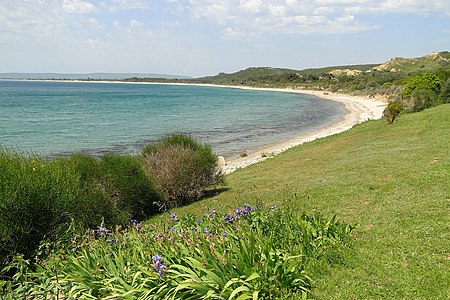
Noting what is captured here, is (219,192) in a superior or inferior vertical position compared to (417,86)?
inferior

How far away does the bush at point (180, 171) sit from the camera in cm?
1398

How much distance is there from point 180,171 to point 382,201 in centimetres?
691

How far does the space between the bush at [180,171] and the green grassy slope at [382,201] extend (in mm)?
836

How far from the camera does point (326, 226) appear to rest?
6.56 m

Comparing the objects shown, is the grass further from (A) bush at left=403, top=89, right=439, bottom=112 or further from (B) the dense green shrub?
(A) bush at left=403, top=89, right=439, bottom=112

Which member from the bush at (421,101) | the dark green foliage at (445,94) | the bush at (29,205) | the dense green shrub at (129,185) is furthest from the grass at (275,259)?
the dark green foliage at (445,94)

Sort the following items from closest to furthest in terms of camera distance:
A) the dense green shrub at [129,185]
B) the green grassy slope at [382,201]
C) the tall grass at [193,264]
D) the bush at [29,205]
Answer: the tall grass at [193,264]
the green grassy slope at [382,201]
the bush at [29,205]
the dense green shrub at [129,185]

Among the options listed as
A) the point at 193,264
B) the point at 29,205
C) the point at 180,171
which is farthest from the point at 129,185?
the point at 193,264

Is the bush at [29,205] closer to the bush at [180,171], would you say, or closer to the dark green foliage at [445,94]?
the bush at [180,171]

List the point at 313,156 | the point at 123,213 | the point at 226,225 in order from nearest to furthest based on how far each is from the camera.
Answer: the point at 226,225, the point at 123,213, the point at 313,156

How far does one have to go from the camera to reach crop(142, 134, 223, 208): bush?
45.9 ft

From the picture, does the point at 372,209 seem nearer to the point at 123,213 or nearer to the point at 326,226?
the point at 326,226

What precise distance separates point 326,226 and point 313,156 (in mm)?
13412

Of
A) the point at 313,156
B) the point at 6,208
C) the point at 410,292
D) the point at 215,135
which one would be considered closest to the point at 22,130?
the point at 215,135
